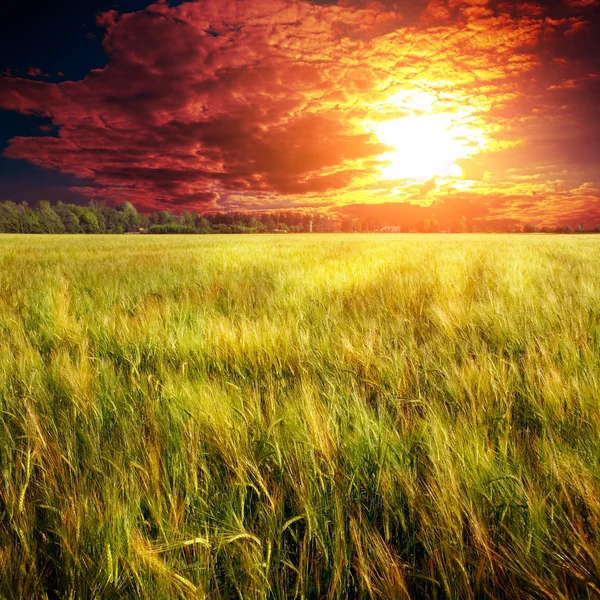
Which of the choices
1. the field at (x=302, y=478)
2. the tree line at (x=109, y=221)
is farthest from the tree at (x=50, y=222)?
the field at (x=302, y=478)

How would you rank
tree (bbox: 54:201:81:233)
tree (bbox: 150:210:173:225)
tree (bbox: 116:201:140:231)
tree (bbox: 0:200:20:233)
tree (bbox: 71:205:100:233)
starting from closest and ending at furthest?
tree (bbox: 0:200:20:233), tree (bbox: 54:201:81:233), tree (bbox: 71:205:100:233), tree (bbox: 116:201:140:231), tree (bbox: 150:210:173:225)

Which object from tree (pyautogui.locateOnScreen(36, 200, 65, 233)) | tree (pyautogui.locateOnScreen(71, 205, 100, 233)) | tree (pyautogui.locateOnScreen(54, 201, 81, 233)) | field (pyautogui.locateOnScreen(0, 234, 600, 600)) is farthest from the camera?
tree (pyautogui.locateOnScreen(71, 205, 100, 233))

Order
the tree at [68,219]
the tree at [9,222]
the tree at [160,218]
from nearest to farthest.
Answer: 1. the tree at [9,222]
2. the tree at [68,219]
3. the tree at [160,218]

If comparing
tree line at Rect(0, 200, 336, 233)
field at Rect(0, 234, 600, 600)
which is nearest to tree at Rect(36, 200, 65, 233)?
tree line at Rect(0, 200, 336, 233)

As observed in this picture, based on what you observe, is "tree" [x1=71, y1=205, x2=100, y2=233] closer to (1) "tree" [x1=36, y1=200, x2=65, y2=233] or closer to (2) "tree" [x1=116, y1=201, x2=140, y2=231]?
(1) "tree" [x1=36, y1=200, x2=65, y2=233]

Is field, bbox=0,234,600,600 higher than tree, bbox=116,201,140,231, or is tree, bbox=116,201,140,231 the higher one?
tree, bbox=116,201,140,231

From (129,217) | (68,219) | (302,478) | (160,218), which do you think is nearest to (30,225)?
(68,219)

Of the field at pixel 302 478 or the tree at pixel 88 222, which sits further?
the tree at pixel 88 222

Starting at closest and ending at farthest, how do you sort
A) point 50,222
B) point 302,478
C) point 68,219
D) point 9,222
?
point 302,478, point 9,222, point 50,222, point 68,219

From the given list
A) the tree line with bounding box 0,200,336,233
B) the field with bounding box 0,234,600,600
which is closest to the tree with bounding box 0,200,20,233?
the tree line with bounding box 0,200,336,233

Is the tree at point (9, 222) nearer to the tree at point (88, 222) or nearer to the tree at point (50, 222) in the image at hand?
the tree at point (50, 222)

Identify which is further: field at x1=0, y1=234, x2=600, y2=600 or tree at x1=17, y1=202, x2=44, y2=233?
tree at x1=17, y1=202, x2=44, y2=233

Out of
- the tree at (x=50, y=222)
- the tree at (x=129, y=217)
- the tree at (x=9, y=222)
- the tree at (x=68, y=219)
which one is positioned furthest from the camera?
the tree at (x=129, y=217)

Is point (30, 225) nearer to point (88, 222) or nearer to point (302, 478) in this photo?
point (88, 222)
